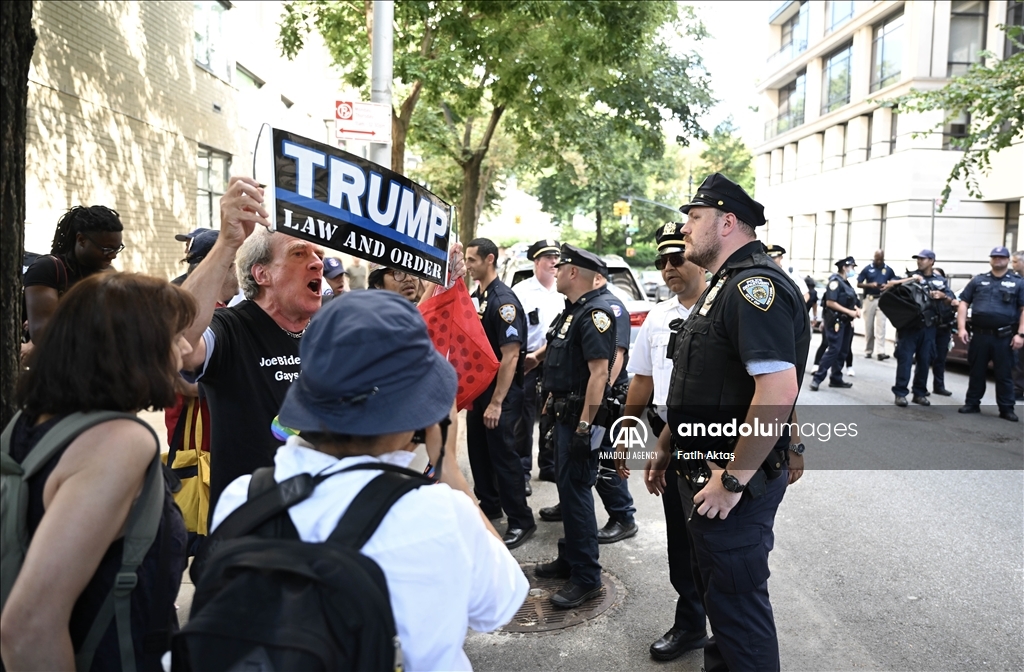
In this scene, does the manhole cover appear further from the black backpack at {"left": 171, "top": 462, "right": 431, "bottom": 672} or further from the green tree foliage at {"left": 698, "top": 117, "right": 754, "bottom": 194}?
the green tree foliage at {"left": 698, "top": 117, "right": 754, "bottom": 194}

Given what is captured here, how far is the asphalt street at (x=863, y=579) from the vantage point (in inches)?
159

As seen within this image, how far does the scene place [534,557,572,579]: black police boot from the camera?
5.04 metres

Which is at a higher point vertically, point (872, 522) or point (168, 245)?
point (168, 245)

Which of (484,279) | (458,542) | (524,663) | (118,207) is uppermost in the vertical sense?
(118,207)

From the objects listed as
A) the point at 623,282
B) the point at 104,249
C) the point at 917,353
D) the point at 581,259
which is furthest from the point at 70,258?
the point at 917,353

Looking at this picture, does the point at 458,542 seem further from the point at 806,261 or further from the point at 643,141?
the point at 806,261

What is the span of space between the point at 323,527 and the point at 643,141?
64.9 ft

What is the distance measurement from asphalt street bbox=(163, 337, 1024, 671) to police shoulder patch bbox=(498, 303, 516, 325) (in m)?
1.61

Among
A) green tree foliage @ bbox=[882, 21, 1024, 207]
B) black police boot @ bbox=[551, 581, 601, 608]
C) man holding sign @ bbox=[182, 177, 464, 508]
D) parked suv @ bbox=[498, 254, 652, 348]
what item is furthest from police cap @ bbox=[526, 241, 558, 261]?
green tree foliage @ bbox=[882, 21, 1024, 207]

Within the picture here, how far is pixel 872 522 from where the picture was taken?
6105 millimetres

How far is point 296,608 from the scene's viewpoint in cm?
133

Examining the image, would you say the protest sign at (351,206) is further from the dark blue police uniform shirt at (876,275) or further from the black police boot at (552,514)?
the dark blue police uniform shirt at (876,275)

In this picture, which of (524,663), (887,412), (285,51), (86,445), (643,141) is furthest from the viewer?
(643,141)

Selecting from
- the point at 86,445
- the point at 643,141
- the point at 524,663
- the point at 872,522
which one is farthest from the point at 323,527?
the point at 643,141
